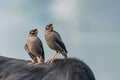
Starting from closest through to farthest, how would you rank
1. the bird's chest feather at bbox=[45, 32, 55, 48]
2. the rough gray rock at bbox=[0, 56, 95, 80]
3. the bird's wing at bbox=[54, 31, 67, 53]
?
the rough gray rock at bbox=[0, 56, 95, 80] → the bird's wing at bbox=[54, 31, 67, 53] → the bird's chest feather at bbox=[45, 32, 55, 48]

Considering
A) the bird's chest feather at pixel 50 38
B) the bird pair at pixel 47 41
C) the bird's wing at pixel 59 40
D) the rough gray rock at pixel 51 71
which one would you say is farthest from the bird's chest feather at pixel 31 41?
the rough gray rock at pixel 51 71

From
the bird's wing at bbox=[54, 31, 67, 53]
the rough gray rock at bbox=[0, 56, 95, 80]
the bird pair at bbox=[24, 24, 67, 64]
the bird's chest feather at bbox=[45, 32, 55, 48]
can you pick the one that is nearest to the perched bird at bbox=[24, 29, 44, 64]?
the bird pair at bbox=[24, 24, 67, 64]

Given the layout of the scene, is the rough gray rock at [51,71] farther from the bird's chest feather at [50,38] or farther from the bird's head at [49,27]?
the bird's head at [49,27]

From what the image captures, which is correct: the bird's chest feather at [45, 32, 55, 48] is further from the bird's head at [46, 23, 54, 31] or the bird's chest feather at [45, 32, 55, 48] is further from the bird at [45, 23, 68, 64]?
the bird's head at [46, 23, 54, 31]

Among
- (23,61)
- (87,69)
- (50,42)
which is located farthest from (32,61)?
(87,69)

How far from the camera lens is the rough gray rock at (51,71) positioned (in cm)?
904

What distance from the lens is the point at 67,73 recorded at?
905 centimetres

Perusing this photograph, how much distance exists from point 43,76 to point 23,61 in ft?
5.46

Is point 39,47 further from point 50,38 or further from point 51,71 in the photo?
point 51,71

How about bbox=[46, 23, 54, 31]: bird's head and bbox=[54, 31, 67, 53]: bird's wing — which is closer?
bbox=[54, 31, 67, 53]: bird's wing

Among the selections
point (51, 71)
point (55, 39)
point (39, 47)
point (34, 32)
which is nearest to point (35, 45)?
point (39, 47)

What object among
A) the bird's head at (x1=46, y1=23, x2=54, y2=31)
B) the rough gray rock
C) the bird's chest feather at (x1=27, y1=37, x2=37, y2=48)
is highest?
the bird's head at (x1=46, y1=23, x2=54, y2=31)

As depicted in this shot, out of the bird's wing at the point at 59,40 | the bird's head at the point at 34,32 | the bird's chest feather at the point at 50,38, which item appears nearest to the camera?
the bird's wing at the point at 59,40

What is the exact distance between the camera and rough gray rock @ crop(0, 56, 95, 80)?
9039mm
